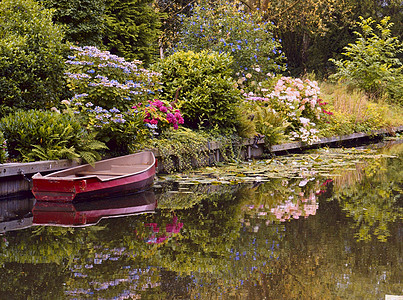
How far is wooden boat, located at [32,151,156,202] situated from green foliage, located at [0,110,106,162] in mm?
370

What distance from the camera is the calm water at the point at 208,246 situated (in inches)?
161

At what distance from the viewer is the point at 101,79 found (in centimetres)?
980

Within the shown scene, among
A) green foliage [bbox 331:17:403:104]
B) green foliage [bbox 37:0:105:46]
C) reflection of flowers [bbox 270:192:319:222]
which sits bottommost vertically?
green foliage [bbox 331:17:403:104]

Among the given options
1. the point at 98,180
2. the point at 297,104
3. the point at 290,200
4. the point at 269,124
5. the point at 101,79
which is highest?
the point at 101,79

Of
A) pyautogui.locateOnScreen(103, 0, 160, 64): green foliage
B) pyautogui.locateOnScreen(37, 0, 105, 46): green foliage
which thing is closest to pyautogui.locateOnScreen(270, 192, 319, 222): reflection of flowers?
pyautogui.locateOnScreen(37, 0, 105, 46): green foliage

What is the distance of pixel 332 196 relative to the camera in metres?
8.25

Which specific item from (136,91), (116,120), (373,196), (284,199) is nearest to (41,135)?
(116,120)

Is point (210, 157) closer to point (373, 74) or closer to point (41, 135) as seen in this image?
point (41, 135)

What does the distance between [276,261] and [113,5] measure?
15.0 m

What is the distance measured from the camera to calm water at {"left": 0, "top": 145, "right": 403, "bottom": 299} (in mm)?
4098

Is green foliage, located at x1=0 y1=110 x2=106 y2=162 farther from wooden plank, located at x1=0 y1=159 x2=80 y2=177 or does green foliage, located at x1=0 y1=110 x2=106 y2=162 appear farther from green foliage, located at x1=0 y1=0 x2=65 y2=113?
green foliage, located at x1=0 y1=0 x2=65 y2=113

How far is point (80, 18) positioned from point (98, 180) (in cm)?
744

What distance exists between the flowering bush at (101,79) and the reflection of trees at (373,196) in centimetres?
418

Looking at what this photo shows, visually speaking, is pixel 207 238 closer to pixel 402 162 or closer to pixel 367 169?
pixel 367 169
